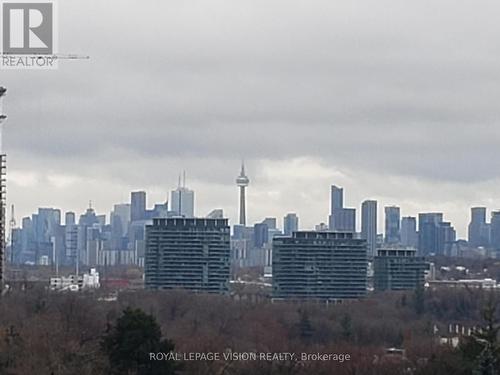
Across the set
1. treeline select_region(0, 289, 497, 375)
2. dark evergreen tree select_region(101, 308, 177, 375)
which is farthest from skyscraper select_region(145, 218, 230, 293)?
dark evergreen tree select_region(101, 308, 177, 375)

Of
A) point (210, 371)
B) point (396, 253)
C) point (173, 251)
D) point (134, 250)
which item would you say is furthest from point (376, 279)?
point (210, 371)

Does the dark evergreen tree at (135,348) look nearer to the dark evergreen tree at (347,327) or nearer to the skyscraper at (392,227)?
the dark evergreen tree at (347,327)

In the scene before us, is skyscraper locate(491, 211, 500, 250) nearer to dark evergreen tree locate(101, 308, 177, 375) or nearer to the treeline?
the treeline

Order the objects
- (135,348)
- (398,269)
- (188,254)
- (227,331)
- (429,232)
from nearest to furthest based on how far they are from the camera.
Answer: (135,348) → (227,331) → (188,254) → (398,269) → (429,232)

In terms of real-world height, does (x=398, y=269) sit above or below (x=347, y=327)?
above

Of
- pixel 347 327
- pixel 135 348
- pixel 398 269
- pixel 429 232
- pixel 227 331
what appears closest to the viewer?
pixel 135 348

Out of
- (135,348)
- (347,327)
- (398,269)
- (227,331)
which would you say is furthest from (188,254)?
(135,348)

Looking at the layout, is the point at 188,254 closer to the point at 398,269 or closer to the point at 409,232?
the point at 398,269
